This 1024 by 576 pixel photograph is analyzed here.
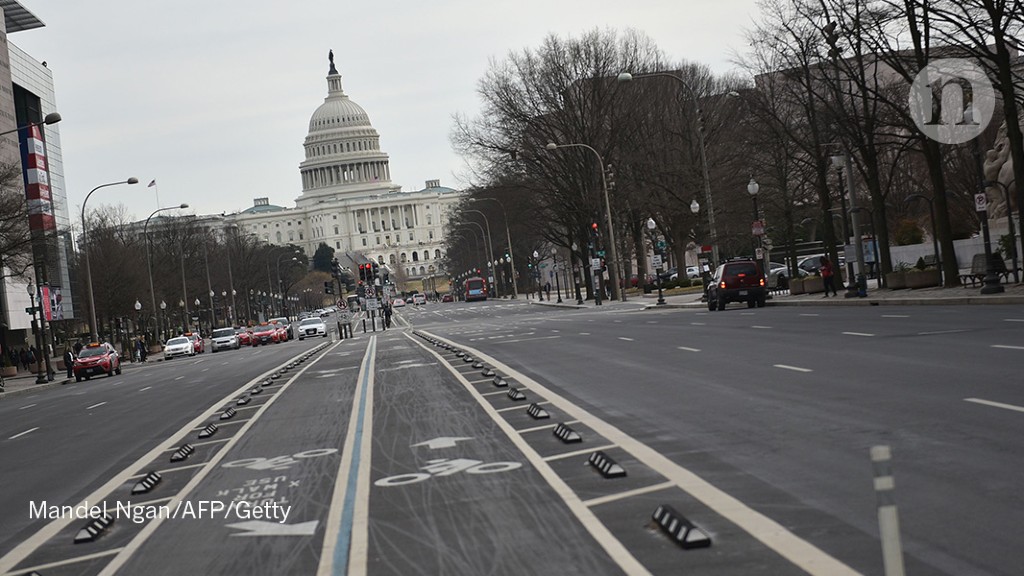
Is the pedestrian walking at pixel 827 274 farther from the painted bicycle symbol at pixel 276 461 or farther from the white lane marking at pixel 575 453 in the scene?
the white lane marking at pixel 575 453

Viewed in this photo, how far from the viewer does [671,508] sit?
8.61 meters

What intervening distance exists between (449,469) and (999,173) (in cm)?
5770

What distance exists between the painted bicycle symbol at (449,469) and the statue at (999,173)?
51.0 m

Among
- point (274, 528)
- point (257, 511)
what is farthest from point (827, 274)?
point (274, 528)

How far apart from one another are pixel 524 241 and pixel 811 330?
104713 mm

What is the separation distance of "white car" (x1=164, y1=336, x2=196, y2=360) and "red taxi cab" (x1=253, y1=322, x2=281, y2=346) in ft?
19.3

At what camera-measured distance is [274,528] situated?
979 cm

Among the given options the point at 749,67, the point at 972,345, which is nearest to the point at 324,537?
the point at 972,345

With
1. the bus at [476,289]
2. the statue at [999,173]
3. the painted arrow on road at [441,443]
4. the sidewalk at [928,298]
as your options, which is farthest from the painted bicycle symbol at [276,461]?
the bus at [476,289]

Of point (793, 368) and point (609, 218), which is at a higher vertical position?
point (609, 218)

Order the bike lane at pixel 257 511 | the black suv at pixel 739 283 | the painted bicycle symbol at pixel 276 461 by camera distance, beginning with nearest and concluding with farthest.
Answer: the bike lane at pixel 257 511, the painted bicycle symbol at pixel 276 461, the black suv at pixel 739 283

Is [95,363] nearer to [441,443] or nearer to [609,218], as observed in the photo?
[609,218]

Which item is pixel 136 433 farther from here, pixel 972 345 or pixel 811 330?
pixel 811 330

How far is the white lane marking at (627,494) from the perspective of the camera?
31.4 ft
